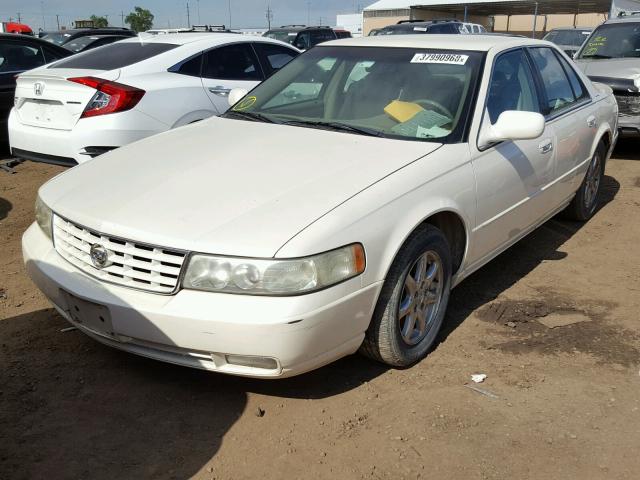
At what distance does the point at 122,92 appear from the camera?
19.1ft

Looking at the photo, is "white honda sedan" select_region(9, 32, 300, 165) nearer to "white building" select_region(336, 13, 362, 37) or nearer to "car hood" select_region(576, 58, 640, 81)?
"car hood" select_region(576, 58, 640, 81)

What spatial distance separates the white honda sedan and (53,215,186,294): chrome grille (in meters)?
2.84

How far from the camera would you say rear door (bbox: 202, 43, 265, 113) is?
6496 millimetres

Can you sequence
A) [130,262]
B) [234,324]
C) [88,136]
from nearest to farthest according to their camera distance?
1. [234,324]
2. [130,262]
3. [88,136]

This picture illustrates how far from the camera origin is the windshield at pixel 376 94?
A: 380 cm

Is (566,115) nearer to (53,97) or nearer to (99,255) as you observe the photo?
(99,255)

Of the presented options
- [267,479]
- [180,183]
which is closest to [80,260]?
[180,183]

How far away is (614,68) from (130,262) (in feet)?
24.7

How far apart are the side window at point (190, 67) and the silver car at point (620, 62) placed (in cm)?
485

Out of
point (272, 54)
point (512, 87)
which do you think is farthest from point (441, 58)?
point (272, 54)

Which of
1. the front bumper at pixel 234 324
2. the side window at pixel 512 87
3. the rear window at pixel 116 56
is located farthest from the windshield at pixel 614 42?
the front bumper at pixel 234 324

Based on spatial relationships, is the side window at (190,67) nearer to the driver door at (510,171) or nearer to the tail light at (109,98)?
the tail light at (109,98)

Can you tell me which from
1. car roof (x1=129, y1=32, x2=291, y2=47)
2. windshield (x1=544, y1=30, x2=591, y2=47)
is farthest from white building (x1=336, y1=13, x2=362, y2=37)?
car roof (x1=129, y1=32, x2=291, y2=47)

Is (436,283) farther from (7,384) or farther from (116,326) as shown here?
(7,384)
